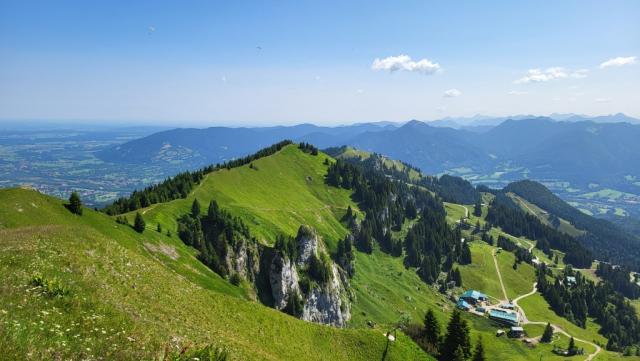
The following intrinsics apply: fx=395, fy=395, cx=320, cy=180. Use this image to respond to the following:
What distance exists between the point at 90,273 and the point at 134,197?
10250 cm

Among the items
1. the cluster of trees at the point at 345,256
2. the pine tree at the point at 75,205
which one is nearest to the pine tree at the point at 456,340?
the pine tree at the point at 75,205

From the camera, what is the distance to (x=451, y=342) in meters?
78.2

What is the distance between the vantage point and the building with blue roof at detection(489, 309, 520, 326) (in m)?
178

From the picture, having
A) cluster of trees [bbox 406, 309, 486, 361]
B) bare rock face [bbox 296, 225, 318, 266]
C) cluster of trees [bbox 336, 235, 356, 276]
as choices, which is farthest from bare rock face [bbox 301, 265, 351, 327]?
cluster of trees [bbox 406, 309, 486, 361]

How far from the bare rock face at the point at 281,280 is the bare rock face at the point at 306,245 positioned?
1690cm

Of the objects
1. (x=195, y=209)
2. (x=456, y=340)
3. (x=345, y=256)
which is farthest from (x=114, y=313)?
(x=345, y=256)

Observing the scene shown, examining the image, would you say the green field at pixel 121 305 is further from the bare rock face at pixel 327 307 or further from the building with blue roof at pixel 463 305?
the building with blue roof at pixel 463 305

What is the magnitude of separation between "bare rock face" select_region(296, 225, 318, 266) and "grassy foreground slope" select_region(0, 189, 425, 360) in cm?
7811

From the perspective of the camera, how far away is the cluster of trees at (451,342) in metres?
76.4

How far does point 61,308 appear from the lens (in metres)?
25.3

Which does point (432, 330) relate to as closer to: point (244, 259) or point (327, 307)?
point (244, 259)

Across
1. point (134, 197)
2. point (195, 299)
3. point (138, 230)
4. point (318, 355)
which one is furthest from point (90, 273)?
point (134, 197)

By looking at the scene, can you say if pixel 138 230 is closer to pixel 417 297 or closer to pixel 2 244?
pixel 2 244

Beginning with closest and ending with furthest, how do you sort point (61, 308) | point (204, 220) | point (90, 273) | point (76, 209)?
1. point (61, 308)
2. point (90, 273)
3. point (76, 209)
4. point (204, 220)
